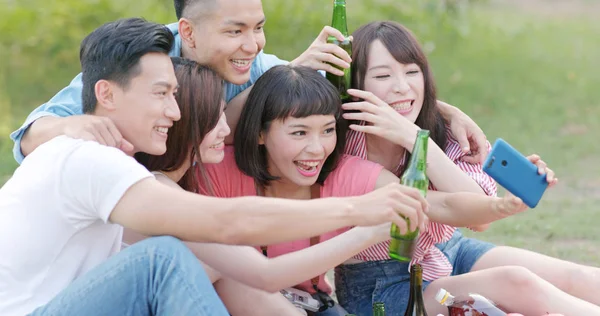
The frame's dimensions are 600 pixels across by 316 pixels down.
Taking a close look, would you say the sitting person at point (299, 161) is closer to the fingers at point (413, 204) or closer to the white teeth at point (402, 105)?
the white teeth at point (402, 105)

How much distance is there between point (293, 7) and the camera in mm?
10195

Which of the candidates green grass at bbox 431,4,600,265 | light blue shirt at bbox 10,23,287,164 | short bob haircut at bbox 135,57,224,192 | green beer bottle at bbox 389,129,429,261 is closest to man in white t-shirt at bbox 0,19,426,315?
green beer bottle at bbox 389,129,429,261

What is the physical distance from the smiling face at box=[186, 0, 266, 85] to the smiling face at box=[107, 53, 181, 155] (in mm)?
630

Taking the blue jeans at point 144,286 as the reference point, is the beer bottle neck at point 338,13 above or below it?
above

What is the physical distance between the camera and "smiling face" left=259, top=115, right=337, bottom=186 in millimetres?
3789

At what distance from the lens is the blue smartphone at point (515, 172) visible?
348cm

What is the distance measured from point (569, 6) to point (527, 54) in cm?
324

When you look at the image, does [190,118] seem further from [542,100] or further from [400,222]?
[542,100]

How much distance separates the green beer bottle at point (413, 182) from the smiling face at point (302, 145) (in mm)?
415

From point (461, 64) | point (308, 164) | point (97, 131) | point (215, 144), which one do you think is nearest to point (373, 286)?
point (308, 164)

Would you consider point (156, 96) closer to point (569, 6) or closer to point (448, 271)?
point (448, 271)

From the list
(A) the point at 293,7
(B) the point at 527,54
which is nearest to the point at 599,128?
(B) the point at 527,54

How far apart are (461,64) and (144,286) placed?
26.9 feet

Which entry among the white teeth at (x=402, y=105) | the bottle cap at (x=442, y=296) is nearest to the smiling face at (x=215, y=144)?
the white teeth at (x=402, y=105)
